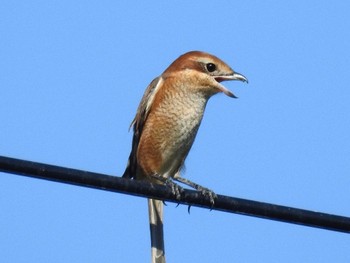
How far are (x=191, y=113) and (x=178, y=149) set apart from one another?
13.8 inches

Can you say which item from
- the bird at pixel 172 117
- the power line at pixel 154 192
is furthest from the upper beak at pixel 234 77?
the power line at pixel 154 192

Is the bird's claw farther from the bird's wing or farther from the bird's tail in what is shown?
the bird's wing

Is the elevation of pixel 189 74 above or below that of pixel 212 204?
above

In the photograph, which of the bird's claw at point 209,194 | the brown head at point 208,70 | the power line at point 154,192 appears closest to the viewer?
the power line at point 154,192

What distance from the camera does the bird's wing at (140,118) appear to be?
787cm

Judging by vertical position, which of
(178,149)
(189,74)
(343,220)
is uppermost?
(189,74)

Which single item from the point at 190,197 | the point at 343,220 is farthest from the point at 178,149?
the point at 343,220

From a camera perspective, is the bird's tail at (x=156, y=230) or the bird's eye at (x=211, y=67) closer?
the bird's tail at (x=156, y=230)

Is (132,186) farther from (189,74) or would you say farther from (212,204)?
(189,74)

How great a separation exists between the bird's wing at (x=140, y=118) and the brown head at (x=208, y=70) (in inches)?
8.6

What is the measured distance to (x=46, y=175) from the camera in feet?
15.4

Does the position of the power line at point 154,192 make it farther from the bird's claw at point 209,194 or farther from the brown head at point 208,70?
the brown head at point 208,70

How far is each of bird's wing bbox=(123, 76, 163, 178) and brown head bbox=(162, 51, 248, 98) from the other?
0.22 meters

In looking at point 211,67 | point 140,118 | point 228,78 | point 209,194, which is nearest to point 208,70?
point 211,67
